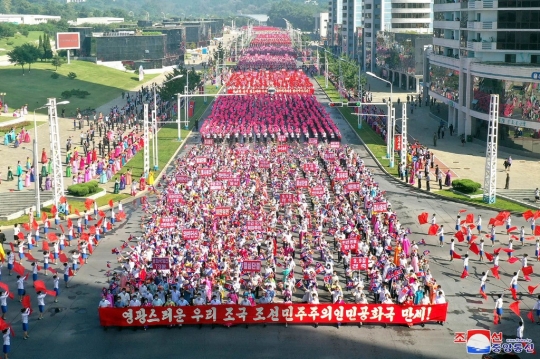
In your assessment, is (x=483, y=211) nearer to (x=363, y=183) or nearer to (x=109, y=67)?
(x=363, y=183)

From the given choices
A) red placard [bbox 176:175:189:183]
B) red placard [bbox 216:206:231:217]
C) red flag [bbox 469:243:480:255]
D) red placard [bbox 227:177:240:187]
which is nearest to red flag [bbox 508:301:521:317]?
red flag [bbox 469:243:480:255]

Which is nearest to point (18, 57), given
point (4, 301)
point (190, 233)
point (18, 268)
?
point (190, 233)

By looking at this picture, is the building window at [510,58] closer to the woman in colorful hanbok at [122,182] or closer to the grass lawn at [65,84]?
the woman in colorful hanbok at [122,182]

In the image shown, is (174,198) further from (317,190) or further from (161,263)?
(161,263)

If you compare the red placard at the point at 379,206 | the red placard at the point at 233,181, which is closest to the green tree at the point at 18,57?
the red placard at the point at 233,181

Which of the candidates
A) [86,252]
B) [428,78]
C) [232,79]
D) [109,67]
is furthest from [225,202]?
[109,67]

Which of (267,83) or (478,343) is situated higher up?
(267,83)
